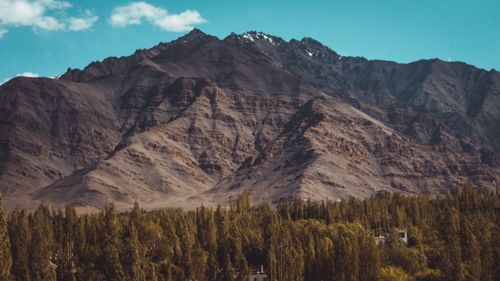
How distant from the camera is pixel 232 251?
105 metres

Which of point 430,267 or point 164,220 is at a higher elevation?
point 164,220

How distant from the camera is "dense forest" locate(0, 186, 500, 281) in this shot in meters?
78.6

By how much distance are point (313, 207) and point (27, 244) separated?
9464 centimetres

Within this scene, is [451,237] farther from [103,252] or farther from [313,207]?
[313,207]

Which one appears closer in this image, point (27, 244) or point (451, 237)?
point (27, 244)

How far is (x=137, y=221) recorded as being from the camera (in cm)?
9531

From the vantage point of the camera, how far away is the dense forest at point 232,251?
258 feet

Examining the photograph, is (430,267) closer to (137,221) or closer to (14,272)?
(137,221)

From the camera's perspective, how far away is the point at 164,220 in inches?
4872

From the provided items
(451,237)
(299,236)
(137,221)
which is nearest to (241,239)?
(299,236)

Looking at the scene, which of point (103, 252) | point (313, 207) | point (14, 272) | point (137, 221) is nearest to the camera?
point (14, 272)

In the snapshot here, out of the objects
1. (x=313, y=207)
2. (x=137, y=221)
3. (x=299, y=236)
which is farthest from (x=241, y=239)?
(x=313, y=207)

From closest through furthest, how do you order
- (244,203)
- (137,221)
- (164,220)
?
(137,221), (164,220), (244,203)

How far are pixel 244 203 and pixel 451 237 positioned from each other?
2733 inches
